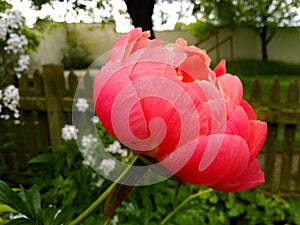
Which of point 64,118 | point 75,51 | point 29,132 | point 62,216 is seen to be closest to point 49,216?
point 62,216

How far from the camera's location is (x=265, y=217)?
56.7 inches

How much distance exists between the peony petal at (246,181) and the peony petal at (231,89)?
1.7 inches

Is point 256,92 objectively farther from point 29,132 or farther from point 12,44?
point 29,132

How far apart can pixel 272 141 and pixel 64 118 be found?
103cm

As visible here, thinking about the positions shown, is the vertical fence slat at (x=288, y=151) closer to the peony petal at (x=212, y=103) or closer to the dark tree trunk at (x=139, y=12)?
the dark tree trunk at (x=139, y=12)

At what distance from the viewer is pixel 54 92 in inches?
72.3

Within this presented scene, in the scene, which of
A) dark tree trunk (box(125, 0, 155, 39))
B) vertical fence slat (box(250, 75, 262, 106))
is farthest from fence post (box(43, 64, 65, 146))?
dark tree trunk (box(125, 0, 155, 39))

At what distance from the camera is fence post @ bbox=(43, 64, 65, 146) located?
71.9 inches

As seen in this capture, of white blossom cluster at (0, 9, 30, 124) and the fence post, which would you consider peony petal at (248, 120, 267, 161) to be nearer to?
white blossom cluster at (0, 9, 30, 124)

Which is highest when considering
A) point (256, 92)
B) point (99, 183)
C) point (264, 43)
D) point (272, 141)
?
point (256, 92)

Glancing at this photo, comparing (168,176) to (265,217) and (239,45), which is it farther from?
(239,45)

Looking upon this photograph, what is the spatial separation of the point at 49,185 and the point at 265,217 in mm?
856

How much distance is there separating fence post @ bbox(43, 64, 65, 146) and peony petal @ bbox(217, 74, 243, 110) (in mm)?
1656

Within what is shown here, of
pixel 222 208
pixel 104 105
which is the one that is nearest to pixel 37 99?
pixel 222 208
